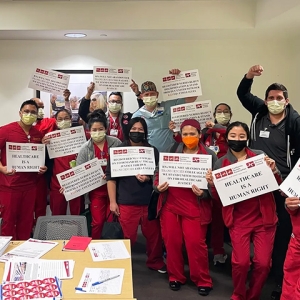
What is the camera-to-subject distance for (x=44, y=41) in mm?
5211

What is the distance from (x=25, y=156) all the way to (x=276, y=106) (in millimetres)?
2435

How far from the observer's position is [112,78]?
158 inches

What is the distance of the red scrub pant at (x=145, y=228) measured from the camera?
329cm

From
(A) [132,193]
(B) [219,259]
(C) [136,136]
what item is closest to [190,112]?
(C) [136,136]

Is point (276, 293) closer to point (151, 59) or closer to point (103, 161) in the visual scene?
point (103, 161)

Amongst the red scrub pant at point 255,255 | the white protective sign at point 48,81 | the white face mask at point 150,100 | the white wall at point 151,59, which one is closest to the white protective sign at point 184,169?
the red scrub pant at point 255,255

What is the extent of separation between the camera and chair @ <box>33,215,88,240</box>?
257 cm

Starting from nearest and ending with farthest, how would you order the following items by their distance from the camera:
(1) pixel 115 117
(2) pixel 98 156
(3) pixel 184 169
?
(3) pixel 184 169
(2) pixel 98 156
(1) pixel 115 117

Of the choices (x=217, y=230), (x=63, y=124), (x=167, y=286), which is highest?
(x=63, y=124)

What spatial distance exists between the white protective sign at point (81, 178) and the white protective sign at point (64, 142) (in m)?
0.42

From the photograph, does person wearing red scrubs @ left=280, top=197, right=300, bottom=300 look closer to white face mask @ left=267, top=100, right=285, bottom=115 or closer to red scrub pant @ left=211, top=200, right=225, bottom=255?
white face mask @ left=267, top=100, right=285, bottom=115

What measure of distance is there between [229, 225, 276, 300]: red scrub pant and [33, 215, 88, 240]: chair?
124 cm

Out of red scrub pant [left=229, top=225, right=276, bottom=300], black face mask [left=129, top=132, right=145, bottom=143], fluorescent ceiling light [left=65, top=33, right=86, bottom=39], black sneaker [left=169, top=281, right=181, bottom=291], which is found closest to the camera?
red scrub pant [left=229, top=225, right=276, bottom=300]

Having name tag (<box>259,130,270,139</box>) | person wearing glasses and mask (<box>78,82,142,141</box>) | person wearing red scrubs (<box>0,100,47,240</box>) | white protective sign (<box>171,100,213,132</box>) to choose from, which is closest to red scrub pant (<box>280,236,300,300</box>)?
name tag (<box>259,130,270,139</box>)
